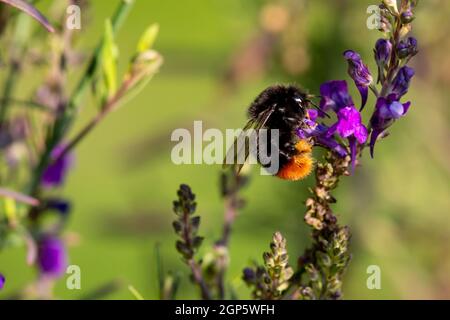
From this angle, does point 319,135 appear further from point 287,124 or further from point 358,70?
point 287,124

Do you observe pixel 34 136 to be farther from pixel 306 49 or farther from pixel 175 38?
pixel 175 38

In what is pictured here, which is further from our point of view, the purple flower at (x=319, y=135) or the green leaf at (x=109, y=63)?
the green leaf at (x=109, y=63)

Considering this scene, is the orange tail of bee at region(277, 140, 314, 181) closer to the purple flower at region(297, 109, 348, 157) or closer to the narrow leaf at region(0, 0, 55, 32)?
the purple flower at region(297, 109, 348, 157)

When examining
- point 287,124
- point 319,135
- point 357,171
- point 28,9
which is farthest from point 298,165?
point 357,171

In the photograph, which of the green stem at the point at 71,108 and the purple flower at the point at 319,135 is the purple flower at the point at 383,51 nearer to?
the purple flower at the point at 319,135

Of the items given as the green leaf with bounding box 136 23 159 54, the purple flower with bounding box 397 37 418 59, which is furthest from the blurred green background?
the purple flower with bounding box 397 37 418 59

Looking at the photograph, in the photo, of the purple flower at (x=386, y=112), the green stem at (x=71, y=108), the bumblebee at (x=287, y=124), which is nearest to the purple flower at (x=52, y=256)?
the green stem at (x=71, y=108)
